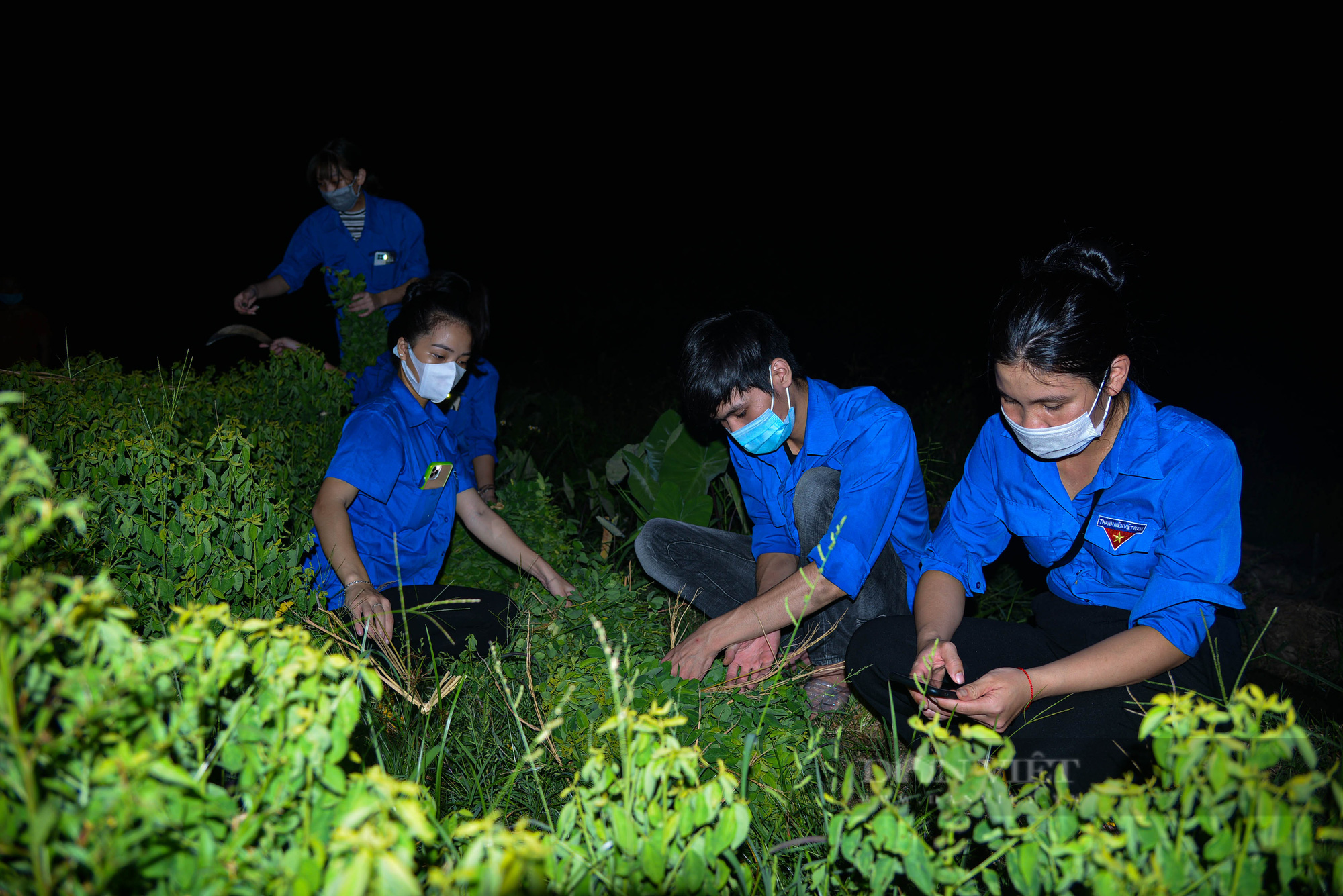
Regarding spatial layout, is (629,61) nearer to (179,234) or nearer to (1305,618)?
(179,234)

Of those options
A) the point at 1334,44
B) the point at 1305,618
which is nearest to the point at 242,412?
the point at 1305,618

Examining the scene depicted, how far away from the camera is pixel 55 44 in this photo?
12.4 meters

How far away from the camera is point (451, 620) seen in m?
2.73

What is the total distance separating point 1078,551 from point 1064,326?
2.45 ft

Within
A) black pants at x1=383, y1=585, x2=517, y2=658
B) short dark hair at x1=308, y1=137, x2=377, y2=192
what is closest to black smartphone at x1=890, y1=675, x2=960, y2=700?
black pants at x1=383, y1=585, x2=517, y2=658

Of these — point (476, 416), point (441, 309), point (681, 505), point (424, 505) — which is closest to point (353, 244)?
point (476, 416)

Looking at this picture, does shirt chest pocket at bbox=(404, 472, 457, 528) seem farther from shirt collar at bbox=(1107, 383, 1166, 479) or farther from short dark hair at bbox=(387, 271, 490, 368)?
shirt collar at bbox=(1107, 383, 1166, 479)

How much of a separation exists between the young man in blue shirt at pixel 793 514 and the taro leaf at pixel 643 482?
70 centimetres

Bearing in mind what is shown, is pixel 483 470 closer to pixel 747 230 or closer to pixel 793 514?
pixel 793 514

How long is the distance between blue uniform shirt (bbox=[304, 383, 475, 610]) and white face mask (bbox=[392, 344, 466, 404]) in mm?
53

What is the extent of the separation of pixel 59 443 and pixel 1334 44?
1010 centimetres

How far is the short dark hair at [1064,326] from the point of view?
1982mm

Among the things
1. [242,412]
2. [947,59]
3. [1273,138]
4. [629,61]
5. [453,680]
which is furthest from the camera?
[629,61]

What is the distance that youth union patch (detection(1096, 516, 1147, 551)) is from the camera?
7.09ft
